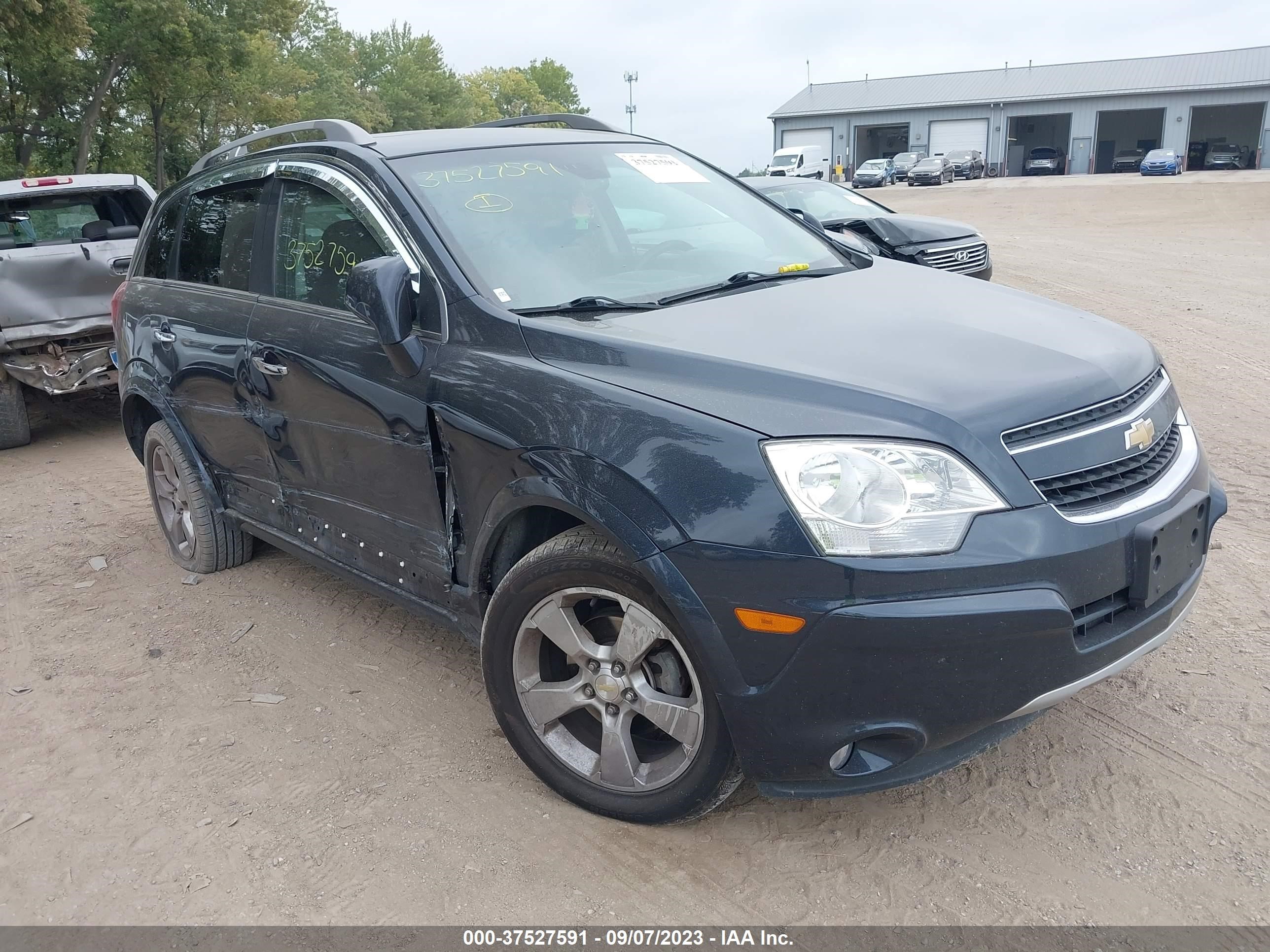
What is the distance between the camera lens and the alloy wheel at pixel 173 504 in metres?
4.83

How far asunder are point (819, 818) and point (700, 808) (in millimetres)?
416

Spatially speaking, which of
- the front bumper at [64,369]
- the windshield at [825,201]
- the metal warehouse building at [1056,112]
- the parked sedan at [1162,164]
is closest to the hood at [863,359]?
the front bumper at [64,369]

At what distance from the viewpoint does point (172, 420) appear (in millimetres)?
4586

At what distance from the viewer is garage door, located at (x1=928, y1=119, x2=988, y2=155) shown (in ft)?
198

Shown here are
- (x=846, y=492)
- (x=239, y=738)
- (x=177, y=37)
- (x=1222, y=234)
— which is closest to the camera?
(x=846, y=492)

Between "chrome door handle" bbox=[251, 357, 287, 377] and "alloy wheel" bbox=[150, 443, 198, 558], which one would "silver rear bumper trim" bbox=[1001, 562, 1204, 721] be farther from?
"alloy wheel" bbox=[150, 443, 198, 558]

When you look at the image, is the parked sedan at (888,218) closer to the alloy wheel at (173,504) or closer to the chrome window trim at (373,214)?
the chrome window trim at (373,214)

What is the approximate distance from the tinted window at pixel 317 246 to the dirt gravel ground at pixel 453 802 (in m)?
1.43

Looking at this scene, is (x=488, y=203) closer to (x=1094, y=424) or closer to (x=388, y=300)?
(x=388, y=300)

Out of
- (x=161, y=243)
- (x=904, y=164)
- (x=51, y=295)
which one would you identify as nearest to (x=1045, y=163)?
(x=904, y=164)

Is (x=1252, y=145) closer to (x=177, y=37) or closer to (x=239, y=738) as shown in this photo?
(x=177, y=37)

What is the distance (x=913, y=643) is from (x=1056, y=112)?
65692 mm

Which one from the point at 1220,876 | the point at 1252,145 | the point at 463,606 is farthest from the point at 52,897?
the point at 1252,145

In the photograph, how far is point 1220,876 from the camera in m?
2.47
